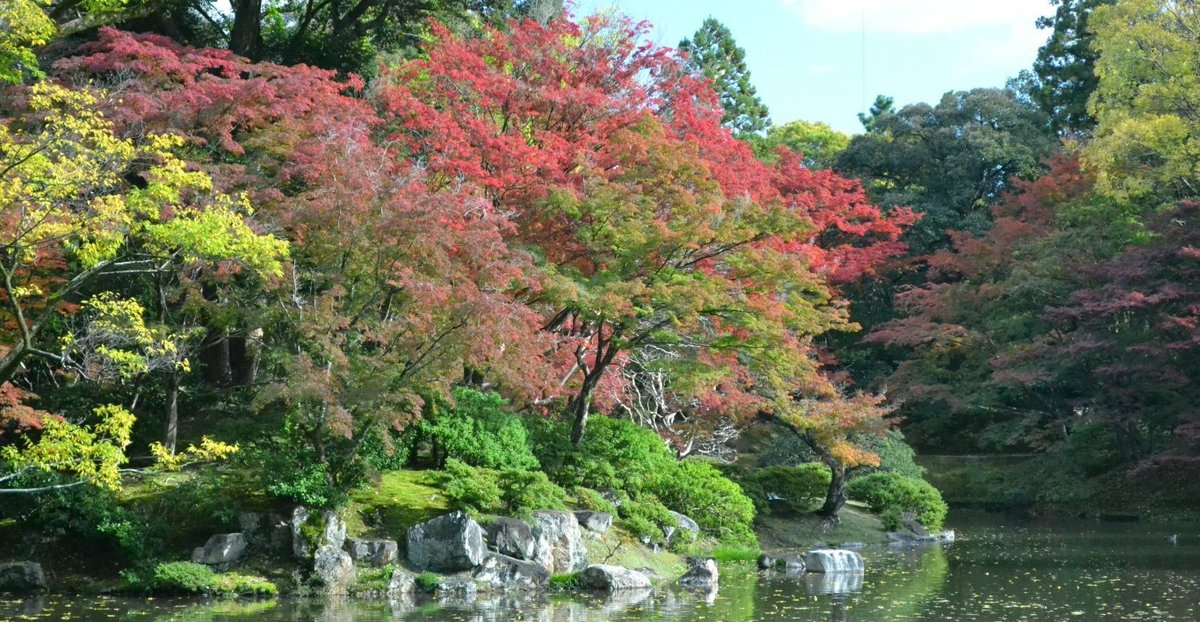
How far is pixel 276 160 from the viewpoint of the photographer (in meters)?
16.8

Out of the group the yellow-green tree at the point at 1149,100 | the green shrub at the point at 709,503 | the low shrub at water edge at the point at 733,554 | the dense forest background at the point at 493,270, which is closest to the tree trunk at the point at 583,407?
the dense forest background at the point at 493,270

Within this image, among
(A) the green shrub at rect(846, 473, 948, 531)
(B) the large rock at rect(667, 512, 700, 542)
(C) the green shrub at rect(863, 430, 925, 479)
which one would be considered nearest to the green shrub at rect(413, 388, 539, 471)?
(B) the large rock at rect(667, 512, 700, 542)

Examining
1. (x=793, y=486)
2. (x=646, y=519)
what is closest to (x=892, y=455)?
(x=793, y=486)

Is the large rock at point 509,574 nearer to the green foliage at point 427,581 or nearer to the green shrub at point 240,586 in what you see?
the green foliage at point 427,581

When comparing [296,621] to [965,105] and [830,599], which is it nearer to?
[830,599]

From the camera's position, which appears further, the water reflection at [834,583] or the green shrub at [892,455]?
the green shrub at [892,455]

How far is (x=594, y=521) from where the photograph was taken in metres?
16.3

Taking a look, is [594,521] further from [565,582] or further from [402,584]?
[402,584]

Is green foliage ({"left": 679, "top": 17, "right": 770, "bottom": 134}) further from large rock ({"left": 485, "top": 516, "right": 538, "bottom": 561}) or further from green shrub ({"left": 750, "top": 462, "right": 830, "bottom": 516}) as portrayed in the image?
large rock ({"left": 485, "top": 516, "right": 538, "bottom": 561})

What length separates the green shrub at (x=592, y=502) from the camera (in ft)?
55.4

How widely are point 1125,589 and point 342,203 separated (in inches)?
402

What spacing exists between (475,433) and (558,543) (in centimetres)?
218

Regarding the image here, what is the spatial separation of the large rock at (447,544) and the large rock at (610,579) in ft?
4.30

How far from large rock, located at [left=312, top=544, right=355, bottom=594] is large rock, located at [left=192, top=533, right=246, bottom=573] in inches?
37.5
